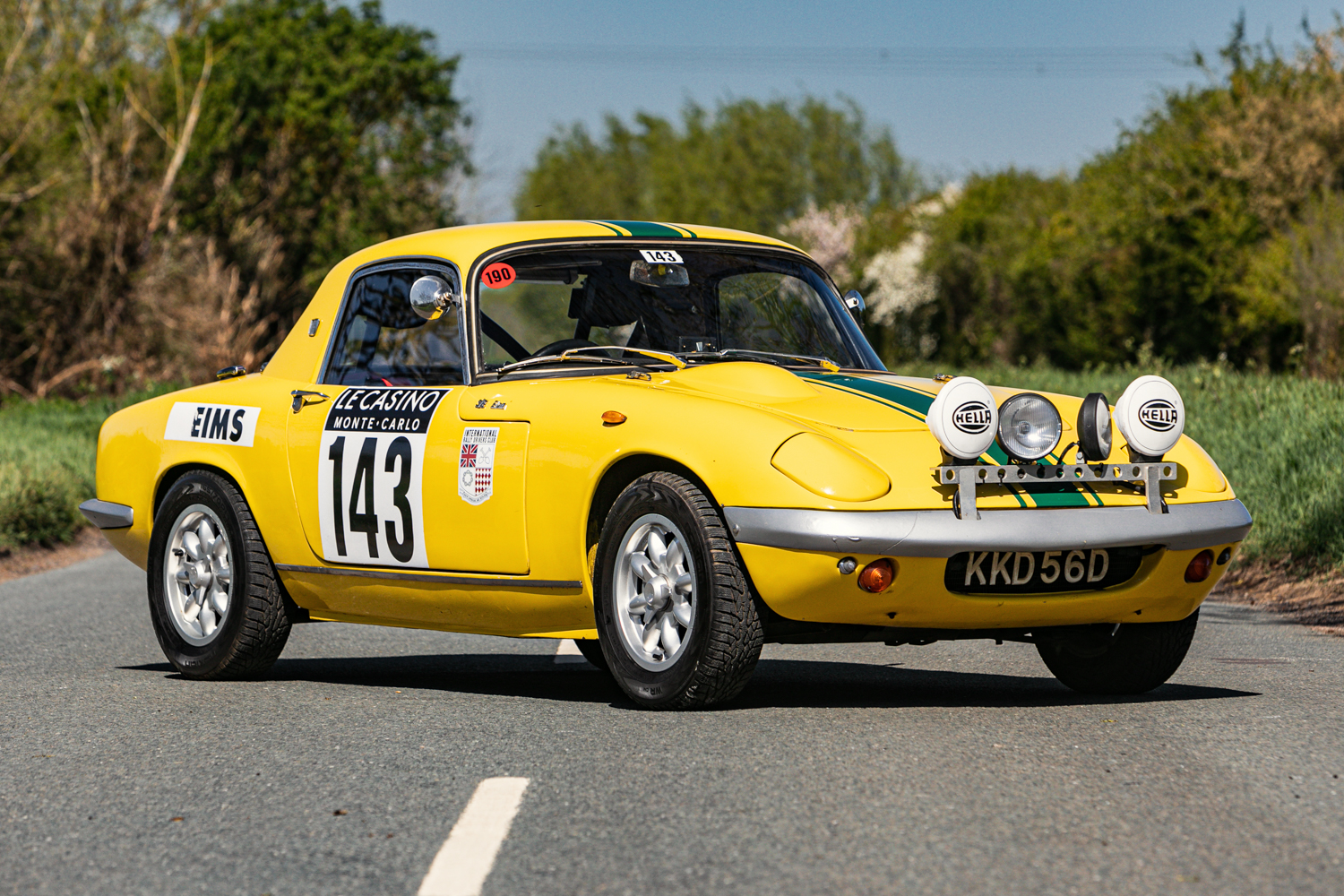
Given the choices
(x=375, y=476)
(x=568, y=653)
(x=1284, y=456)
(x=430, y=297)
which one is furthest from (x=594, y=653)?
(x=1284, y=456)

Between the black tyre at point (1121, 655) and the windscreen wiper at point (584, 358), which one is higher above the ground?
the windscreen wiper at point (584, 358)

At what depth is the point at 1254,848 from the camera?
402 cm

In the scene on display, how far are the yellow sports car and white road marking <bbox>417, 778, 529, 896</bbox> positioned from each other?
109 centimetres

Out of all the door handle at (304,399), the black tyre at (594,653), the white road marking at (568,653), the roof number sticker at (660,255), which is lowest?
the white road marking at (568,653)

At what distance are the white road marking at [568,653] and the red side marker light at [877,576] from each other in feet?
9.32

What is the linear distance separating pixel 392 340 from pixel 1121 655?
3151 millimetres

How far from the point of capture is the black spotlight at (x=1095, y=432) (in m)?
5.82

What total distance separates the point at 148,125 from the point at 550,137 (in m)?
76.7

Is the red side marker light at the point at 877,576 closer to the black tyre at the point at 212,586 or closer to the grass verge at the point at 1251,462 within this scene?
the black tyre at the point at 212,586

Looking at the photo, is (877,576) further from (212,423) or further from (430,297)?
(212,423)

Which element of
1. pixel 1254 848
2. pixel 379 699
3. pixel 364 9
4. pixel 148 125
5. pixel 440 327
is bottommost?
pixel 379 699

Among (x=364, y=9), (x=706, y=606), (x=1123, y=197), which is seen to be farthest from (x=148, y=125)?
(x=706, y=606)

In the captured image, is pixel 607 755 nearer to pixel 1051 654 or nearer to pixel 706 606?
pixel 706 606

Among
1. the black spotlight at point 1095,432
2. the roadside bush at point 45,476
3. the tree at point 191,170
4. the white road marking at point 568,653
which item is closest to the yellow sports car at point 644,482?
the black spotlight at point 1095,432
